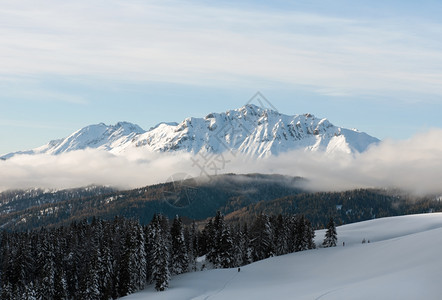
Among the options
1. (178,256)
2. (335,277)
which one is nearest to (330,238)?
(335,277)

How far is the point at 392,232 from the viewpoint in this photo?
379 feet

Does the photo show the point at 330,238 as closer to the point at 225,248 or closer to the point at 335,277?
the point at 225,248

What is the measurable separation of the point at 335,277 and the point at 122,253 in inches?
1510

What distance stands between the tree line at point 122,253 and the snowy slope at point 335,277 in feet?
16.8

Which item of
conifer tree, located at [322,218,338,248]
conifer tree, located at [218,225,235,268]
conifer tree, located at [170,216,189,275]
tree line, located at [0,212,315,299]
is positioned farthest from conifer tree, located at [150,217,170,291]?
conifer tree, located at [322,218,338,248]

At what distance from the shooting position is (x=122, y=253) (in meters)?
81.2

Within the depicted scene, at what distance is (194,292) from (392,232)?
68.2 m

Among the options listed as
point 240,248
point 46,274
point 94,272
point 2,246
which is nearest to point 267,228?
point 240,248

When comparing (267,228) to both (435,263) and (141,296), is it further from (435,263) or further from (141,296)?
(435,263)

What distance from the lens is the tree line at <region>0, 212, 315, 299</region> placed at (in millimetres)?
76438

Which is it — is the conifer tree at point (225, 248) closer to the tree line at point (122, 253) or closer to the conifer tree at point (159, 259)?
the tree line at point (122, 253)

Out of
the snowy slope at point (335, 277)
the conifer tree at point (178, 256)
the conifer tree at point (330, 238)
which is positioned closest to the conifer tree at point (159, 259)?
the snowy slope at point (335, 277)

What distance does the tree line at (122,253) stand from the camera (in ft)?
251

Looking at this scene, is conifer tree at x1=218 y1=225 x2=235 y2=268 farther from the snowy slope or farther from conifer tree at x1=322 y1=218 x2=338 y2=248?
conifer tree at x1=322 y1=218 x2=338 y2=248
